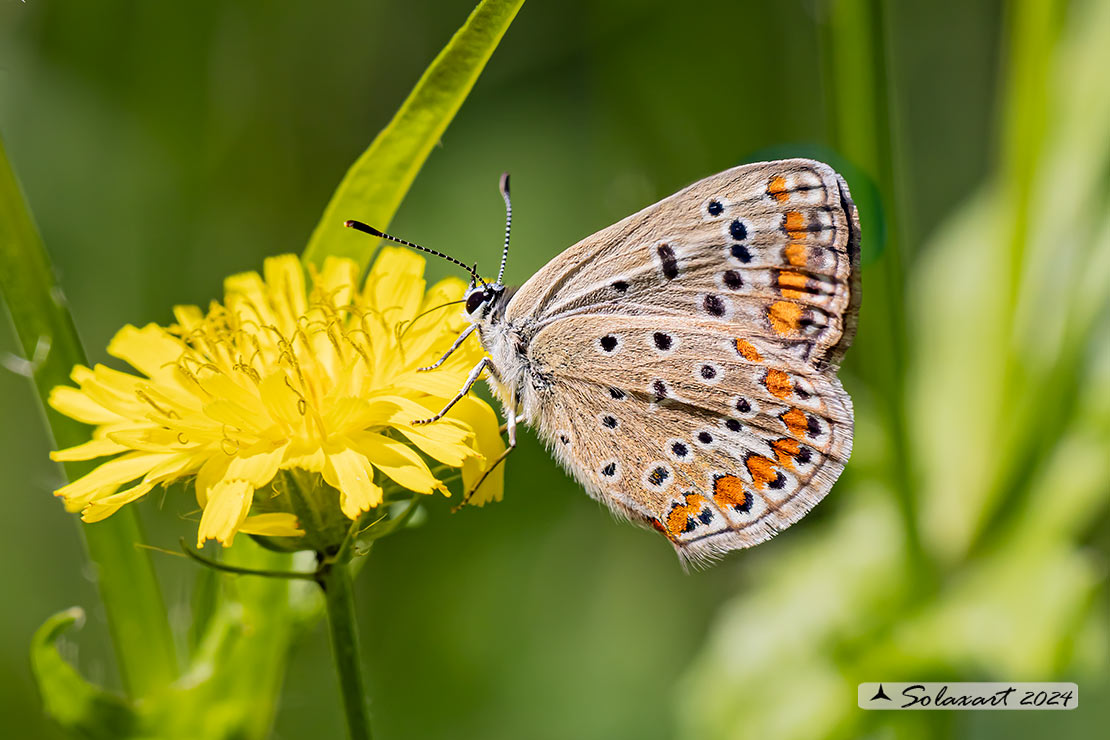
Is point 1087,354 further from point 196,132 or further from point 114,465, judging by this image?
point 196,132

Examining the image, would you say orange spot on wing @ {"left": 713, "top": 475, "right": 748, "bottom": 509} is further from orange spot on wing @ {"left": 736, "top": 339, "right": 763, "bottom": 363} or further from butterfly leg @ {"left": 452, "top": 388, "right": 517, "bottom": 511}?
butterfly leg @ {"left": 452, "top": 388, "right": 517, "bottom": 511}

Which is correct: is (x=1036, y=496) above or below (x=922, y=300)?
below

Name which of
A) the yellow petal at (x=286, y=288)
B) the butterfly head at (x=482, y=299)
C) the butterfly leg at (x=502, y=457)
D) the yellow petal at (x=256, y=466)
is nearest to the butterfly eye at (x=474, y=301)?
the butterfly head at (x=482, y=299)

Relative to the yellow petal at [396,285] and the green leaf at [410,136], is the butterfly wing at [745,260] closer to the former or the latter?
the yellow petal at [396,285]

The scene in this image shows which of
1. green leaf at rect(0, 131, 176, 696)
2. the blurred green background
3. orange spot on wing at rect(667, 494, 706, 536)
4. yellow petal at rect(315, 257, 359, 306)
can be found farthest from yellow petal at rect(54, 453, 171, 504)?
orange spot on wing at rect(667, 494, 706, 536)

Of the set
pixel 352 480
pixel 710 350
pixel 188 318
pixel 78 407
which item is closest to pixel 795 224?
pixel 710 350

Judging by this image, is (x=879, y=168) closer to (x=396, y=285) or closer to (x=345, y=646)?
(x=396, y=285)

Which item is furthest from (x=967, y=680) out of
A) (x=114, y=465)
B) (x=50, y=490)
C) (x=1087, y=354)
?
(x=50, y=490)
